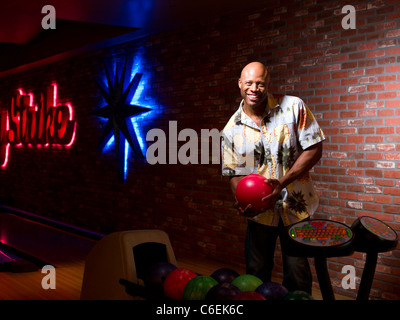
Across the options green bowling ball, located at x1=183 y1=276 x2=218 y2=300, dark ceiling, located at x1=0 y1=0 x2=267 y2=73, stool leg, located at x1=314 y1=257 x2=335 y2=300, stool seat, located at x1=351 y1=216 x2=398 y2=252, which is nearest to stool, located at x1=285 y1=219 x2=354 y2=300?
stool leg, located at x1=314 y1=257 x2=335 y2=300

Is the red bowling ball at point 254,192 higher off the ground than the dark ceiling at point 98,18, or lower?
lower

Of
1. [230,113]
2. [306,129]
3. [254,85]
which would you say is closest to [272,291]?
[306,129]

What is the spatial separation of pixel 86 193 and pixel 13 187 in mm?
3085

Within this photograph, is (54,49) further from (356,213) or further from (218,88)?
(356,213)

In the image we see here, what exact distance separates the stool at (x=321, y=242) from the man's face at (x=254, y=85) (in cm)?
78

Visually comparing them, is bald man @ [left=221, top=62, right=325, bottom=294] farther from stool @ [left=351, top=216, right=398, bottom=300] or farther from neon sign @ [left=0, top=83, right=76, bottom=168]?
neon sign @ [left=0, top=83, right=76, bottom=168]

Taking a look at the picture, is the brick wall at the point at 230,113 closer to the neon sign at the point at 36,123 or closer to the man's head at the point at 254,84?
the neon sign at the point at 36,123

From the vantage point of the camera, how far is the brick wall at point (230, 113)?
397 cm

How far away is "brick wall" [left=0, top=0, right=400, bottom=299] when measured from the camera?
3.97 m

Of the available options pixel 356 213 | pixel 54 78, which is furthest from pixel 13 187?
pixel 356 213

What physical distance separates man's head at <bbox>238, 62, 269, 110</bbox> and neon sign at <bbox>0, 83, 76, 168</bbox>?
577cm

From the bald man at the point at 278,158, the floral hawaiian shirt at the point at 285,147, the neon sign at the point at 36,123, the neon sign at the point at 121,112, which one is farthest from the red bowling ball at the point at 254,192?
the neon sign at the point at 36,123

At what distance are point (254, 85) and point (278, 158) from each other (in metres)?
0.46

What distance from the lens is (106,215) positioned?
7227 millimetres
